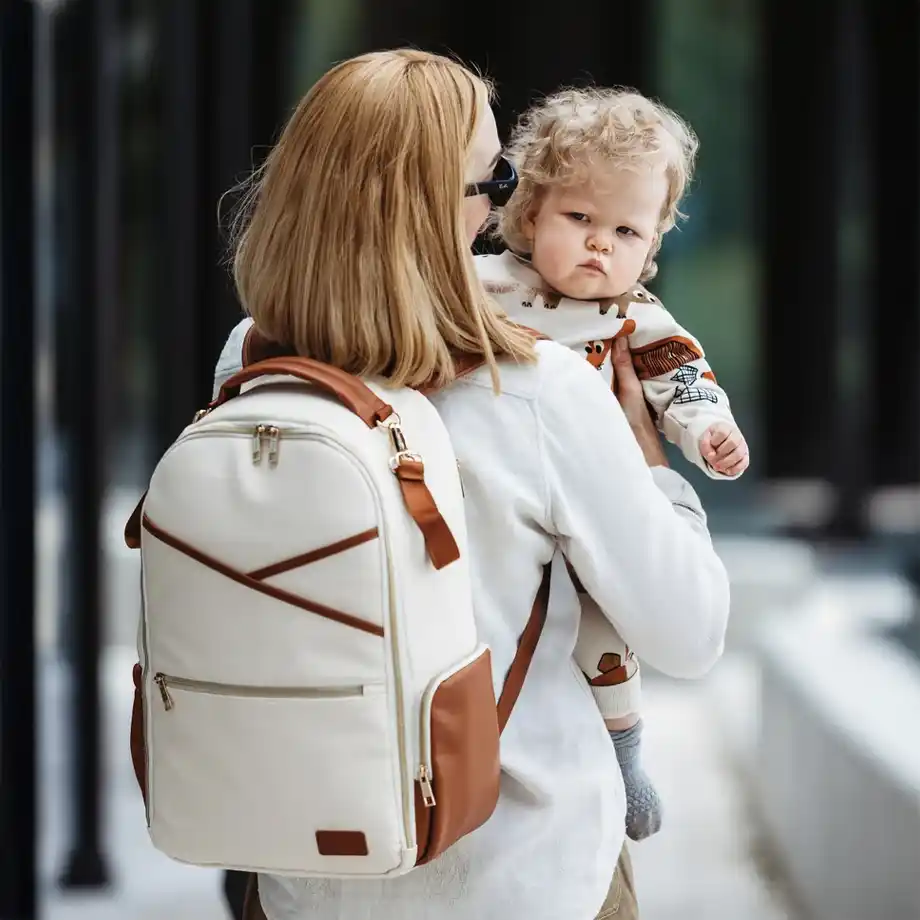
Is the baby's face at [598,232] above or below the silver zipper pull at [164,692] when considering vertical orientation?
above

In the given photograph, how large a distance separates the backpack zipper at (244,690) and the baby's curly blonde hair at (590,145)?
506mm

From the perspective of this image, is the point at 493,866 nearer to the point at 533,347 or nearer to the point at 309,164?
the point at 533,347

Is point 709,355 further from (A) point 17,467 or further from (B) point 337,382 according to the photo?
(B) point 337,382

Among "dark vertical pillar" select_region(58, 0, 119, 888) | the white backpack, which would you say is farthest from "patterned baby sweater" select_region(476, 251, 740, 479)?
"dark vertical pillar" select_region(58, 0, 119, 888)

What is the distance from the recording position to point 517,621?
128 centimetres

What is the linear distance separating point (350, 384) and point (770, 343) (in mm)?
6992

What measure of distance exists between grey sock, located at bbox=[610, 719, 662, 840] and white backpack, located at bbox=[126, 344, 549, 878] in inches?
9.8

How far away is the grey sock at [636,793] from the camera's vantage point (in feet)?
4.68

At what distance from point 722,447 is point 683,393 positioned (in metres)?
0.07

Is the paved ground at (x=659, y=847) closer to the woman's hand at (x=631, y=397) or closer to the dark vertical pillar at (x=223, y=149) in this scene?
the dark vertical pillar at (x=223, y=149)

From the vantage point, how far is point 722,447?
1350 millimetres

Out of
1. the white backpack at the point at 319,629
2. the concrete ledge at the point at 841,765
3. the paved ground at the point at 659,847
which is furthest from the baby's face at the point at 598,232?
the paved ground at the point at 659,847

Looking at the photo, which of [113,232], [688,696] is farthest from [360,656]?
[688,696]

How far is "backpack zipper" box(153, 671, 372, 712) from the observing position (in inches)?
45.7
